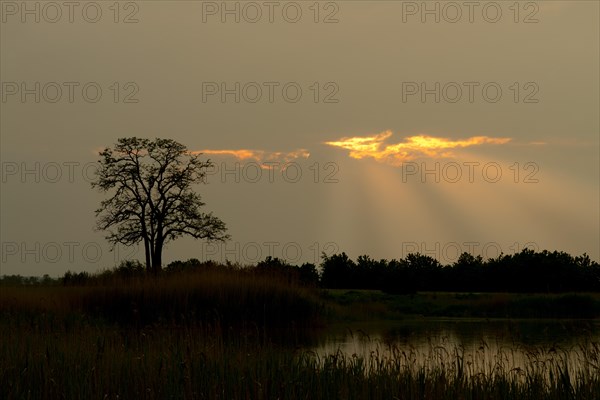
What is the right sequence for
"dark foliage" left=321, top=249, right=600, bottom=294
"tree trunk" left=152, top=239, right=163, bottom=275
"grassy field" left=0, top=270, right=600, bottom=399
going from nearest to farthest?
"grassy field" left=0, top=270, right=600, bottom=399
"tree trunk" left=152, top=239, right=163, bottom=275
"dark foliage" left=321, top=249, right=600, bottom=294

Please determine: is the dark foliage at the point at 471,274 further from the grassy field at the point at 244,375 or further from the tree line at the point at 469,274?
the grassy field at the point at 244,375

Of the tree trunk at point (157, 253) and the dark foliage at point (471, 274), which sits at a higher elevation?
the tree trunk at point (157, 253)

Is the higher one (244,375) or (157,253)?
(157,253)

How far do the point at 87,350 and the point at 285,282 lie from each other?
10817 mm

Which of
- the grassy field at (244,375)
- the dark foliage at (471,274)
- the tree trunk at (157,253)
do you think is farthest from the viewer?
the dark foliage at (471,274)

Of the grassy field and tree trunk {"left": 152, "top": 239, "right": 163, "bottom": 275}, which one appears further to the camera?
tree trunk {"left": 152, "top": 239, "right": 163, "bottom": 275}

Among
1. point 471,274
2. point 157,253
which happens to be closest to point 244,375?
point 157,253

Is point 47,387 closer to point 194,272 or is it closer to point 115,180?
point 194,272

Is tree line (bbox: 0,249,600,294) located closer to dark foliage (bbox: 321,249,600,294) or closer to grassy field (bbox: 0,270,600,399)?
dark foliage (bbox: 321,249,600,294)

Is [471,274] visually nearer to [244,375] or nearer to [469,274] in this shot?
[469,274]

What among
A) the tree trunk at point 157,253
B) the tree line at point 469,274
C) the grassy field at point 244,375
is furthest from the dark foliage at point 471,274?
the grassy field at point 244,375

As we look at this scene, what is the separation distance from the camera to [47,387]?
295 inches

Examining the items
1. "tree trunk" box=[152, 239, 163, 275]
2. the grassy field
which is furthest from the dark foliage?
→ the grassy field

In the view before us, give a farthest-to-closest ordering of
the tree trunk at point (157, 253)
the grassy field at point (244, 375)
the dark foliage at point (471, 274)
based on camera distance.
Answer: the dark foliage at point (471, 274) → the tree trunk at point (157, 253) → the grassy field at point (244, 375)
